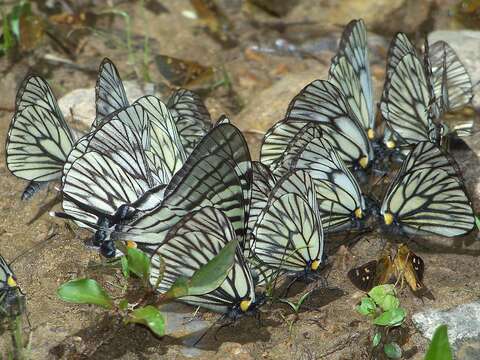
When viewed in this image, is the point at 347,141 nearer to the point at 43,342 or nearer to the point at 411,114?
the point at 411,114

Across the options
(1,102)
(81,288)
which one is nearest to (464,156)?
(81,288)

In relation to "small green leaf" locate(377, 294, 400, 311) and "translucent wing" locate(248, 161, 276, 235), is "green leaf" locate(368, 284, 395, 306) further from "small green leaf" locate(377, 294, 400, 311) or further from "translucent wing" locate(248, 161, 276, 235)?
"translucent wing" locate(248, 161, 276, 235)

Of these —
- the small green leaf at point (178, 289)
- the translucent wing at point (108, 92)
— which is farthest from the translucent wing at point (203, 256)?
the translucent wing at point (108, 92)

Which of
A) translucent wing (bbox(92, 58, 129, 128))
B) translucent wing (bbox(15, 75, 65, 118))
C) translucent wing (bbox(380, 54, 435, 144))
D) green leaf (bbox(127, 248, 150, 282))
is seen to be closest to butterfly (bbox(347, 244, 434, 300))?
green leaf (bbox(127, 248, 150, 282))

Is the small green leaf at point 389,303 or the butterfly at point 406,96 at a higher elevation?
the butterfly at point 406,96

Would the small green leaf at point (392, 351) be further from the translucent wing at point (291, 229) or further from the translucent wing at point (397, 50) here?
the translucent wing at point (397, 50)
